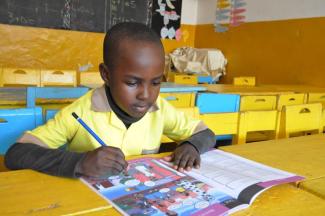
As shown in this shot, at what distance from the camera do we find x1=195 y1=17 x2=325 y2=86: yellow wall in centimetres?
341

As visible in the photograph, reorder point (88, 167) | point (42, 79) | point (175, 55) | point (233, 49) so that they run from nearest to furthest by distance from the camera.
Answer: point (88, 167)
point (42, 79)
point (233, 49)
point (175, 55)

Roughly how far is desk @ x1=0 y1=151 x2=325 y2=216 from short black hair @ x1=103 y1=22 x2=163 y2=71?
1.12 ft

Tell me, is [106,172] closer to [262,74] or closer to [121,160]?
[121,160]

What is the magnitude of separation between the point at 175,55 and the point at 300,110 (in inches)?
128

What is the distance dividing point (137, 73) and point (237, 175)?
0.36 meters

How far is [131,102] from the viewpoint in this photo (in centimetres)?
89

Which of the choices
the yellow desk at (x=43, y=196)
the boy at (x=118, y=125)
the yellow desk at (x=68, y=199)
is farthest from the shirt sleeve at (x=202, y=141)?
the yellow desk at (x=43, y=196)

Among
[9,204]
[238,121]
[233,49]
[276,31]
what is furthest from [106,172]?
[233,49]

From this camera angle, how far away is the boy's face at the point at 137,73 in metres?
0.86

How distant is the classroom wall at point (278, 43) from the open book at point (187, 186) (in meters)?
2.87

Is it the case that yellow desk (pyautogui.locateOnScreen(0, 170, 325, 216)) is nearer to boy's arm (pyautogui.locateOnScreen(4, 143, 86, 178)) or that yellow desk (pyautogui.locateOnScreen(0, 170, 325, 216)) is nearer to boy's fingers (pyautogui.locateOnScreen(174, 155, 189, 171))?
boy's arm (pyautogui.locateOnScreen(4, 143, 86, 178))

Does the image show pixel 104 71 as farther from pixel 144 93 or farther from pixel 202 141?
pixel 202 141

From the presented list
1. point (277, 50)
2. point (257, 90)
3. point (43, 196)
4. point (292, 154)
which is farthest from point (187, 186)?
point (277, 50)

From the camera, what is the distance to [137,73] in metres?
0.86
